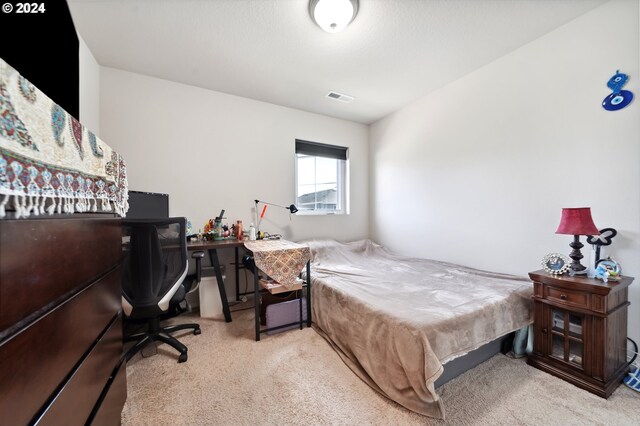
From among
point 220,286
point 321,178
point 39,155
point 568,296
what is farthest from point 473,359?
point 321,178

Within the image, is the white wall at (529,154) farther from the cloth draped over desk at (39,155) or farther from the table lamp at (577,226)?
the cloth draped over desk at (39,155)

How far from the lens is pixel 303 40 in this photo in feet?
6.59

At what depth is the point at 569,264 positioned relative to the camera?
5.53ft

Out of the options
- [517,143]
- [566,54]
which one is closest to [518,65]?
[566,54]

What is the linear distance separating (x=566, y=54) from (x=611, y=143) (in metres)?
0.79

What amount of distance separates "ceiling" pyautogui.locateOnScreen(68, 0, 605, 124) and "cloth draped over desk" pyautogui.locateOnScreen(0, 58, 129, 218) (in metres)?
1.63

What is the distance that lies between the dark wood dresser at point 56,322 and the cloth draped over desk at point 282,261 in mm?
1096

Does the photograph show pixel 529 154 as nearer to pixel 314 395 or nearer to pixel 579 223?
pixel 579 223

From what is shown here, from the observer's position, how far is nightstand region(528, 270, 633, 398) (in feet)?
4.66

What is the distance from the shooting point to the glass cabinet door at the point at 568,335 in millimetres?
1544

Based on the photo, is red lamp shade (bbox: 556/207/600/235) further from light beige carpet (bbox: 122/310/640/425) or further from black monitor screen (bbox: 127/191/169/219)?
black monitor screen (bbox: 127/191/169/219)

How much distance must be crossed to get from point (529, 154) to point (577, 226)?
0.84m

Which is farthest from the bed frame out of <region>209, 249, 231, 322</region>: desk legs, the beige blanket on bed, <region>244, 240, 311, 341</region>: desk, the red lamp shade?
<region>209, 249, 231, 322</region>: desk legs

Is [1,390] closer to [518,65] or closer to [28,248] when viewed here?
[28,248]
